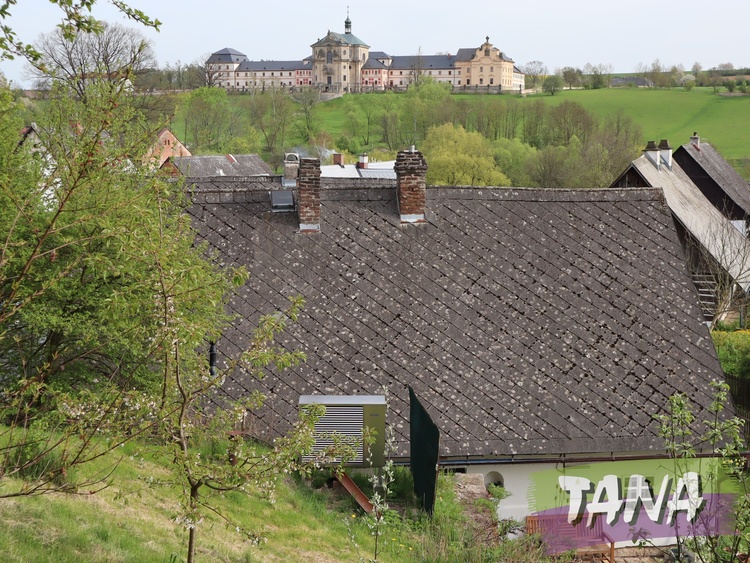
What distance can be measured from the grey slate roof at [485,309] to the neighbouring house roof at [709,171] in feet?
95.2

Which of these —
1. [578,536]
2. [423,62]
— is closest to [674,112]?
[423,62]

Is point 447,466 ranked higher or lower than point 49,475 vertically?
lower

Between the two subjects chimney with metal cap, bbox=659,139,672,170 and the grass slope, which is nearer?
the grass slope

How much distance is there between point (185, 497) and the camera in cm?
633

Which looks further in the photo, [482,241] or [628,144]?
[628,144]

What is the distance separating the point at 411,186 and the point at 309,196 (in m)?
1.85

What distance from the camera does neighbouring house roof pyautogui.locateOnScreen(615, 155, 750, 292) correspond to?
107 feet

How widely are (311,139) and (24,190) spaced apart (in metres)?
78.6

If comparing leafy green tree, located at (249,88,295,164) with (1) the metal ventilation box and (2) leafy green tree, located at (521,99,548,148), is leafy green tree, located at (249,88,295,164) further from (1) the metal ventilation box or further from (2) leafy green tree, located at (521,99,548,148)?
(1) the metal ventilation box

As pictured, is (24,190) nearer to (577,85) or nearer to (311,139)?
(311,139)

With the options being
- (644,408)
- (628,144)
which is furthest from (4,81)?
(628,144)

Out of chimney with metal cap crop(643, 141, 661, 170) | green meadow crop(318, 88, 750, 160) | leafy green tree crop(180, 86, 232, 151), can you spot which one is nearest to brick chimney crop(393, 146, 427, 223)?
chimney with metal cap crop(643, 141, 661, 170)

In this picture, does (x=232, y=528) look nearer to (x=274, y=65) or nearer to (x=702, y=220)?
(x=702, y=220)

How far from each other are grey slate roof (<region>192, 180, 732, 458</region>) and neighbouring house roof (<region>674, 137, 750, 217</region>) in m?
29.0
